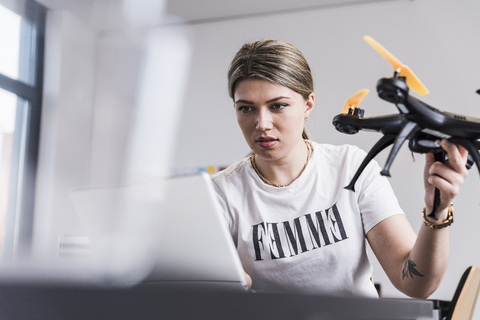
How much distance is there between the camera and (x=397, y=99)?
40cm

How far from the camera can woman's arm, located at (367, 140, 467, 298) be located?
18.8 inches

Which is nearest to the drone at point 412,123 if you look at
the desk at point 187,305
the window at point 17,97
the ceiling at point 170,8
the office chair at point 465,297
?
the desk at point 187,305

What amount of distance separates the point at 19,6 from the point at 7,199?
163 cm

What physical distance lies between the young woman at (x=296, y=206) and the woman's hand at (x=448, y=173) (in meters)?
0.30

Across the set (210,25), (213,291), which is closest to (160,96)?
(210,25)

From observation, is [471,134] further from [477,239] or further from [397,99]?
[477,239]

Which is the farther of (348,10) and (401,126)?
(348,10)

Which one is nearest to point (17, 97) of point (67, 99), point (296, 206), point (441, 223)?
point (67, 99)

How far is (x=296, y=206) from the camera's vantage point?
2.98 feet

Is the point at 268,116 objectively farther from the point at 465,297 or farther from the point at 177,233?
the point at 465,297

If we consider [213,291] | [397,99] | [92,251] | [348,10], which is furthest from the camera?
[348,10]

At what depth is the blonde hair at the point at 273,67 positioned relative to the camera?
89cm

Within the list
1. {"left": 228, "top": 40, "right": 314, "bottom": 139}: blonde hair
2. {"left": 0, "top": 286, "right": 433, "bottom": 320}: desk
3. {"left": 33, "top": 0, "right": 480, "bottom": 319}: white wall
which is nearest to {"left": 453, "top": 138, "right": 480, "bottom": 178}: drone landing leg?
{"left": 0, "top": 286, "right": 433, "bottom": 320}: desk

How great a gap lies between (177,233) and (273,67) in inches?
22.3
